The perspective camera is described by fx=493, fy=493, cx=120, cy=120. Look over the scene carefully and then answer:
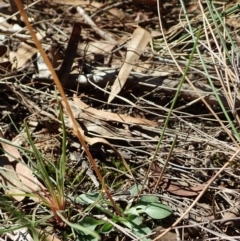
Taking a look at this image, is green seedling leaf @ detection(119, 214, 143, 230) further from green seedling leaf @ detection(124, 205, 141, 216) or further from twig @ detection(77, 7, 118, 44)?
twig @ detection(77, 7, 118, 44)

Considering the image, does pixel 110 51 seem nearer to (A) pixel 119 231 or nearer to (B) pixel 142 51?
(B) pixel 142 51

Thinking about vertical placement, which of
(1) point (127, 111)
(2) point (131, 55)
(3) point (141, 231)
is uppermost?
(2) point (131, 55)

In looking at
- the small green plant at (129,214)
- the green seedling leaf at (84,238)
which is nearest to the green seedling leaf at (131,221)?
the small green plant at (129,214)

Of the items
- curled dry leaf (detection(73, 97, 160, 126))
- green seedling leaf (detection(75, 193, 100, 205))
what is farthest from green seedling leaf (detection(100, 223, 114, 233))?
curled dry leaf (detection(73, 97, 160, 126))

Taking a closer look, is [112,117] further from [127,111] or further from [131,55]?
[131,55]

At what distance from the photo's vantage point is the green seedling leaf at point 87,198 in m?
1.62

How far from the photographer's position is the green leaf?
1576mm

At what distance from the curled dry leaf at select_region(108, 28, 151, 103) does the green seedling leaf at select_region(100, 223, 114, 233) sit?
0.61 m

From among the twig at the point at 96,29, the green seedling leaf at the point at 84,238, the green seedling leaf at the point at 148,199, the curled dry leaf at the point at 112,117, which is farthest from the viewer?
the twig at the point at 96,29

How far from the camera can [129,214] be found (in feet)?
5.20

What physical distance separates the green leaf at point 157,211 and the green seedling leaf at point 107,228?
124 mm

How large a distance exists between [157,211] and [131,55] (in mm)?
772

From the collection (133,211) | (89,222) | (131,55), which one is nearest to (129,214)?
(133,211)

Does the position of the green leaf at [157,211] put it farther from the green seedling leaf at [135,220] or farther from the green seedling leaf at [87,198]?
the green seedling leaf at [87,198]
